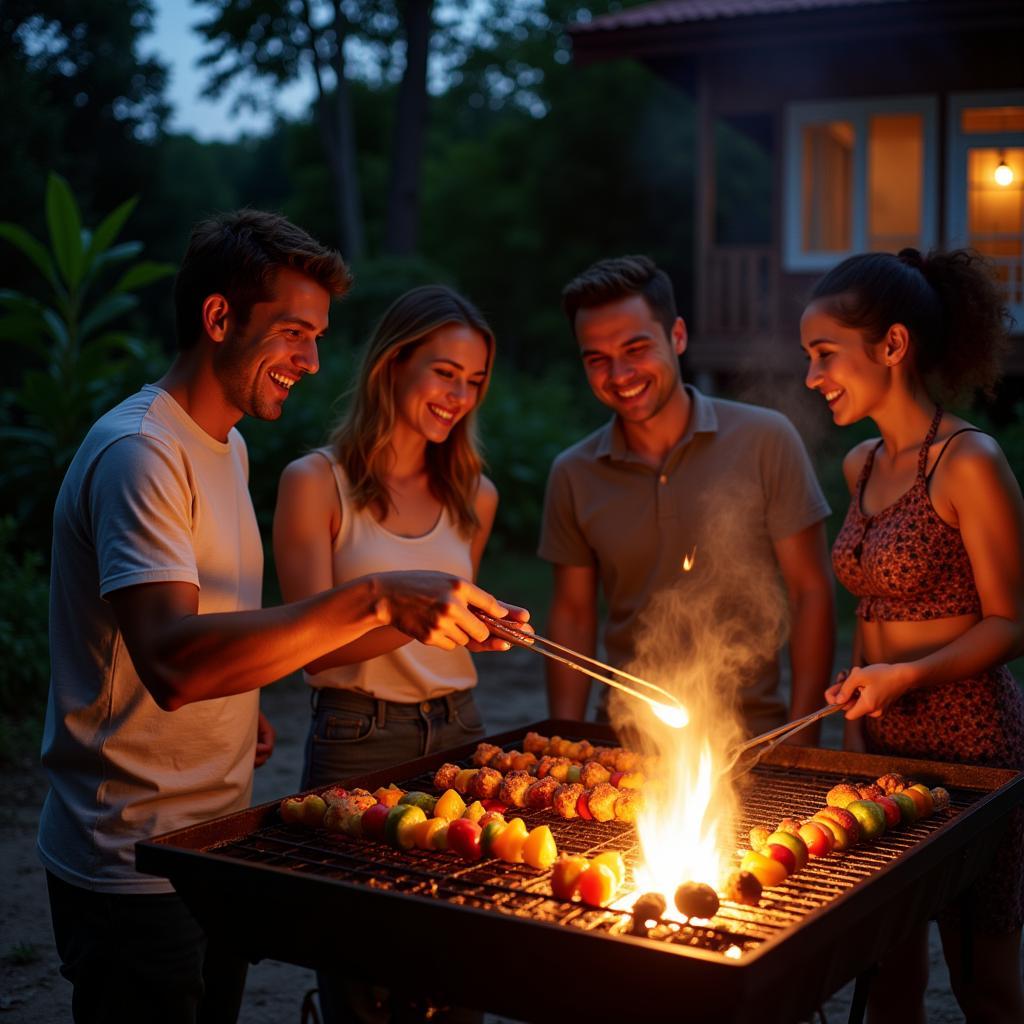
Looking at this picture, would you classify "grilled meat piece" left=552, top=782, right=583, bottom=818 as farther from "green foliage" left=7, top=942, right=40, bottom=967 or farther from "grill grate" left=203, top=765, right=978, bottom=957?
"green foliage" left=7, top=942, right=40, bottom=967

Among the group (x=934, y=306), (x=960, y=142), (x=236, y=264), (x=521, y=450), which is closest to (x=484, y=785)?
(x=236, y=264)

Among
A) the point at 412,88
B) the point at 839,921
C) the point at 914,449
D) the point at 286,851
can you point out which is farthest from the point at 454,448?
the point at 412,88

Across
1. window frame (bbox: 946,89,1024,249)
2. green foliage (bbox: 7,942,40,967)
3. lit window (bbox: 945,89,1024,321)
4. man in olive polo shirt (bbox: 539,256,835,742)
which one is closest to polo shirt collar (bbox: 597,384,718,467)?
man in olive polo shirt (bbox: 539,256,835,742)

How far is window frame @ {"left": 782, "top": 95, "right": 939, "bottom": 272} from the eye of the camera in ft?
48.0

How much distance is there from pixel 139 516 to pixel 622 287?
192 cm

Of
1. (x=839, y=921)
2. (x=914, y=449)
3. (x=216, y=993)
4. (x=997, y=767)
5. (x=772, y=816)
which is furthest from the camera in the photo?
(x=914, y=449)

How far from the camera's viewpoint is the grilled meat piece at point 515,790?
2879mm

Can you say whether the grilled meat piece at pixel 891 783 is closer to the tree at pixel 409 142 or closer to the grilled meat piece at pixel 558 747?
the grilled meat piece at pixel 558 747

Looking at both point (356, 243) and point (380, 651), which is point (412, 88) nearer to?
point (356, 243)

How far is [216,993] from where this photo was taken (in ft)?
7.98

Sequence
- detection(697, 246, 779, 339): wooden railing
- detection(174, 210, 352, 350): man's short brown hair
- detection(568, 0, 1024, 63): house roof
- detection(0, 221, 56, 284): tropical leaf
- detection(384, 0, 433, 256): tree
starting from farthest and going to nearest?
detection(384, 0, 433, 256): tree
detection(697, 246, 779, 339): wooden railing
detection(568, 0, 1024, 63): house roof
detection(0, 221, 56, 284): tropical leaf
detection(174, 210, 352, 350): man's short brown hair

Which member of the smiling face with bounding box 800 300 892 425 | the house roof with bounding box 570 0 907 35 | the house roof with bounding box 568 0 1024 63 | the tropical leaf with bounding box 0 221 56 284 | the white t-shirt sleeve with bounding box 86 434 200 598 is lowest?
the white t-shirt sleeve with bounding box 86 434 200 598

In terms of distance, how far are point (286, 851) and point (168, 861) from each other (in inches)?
10.9

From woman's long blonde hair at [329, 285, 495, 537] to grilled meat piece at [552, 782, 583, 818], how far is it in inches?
42.9
